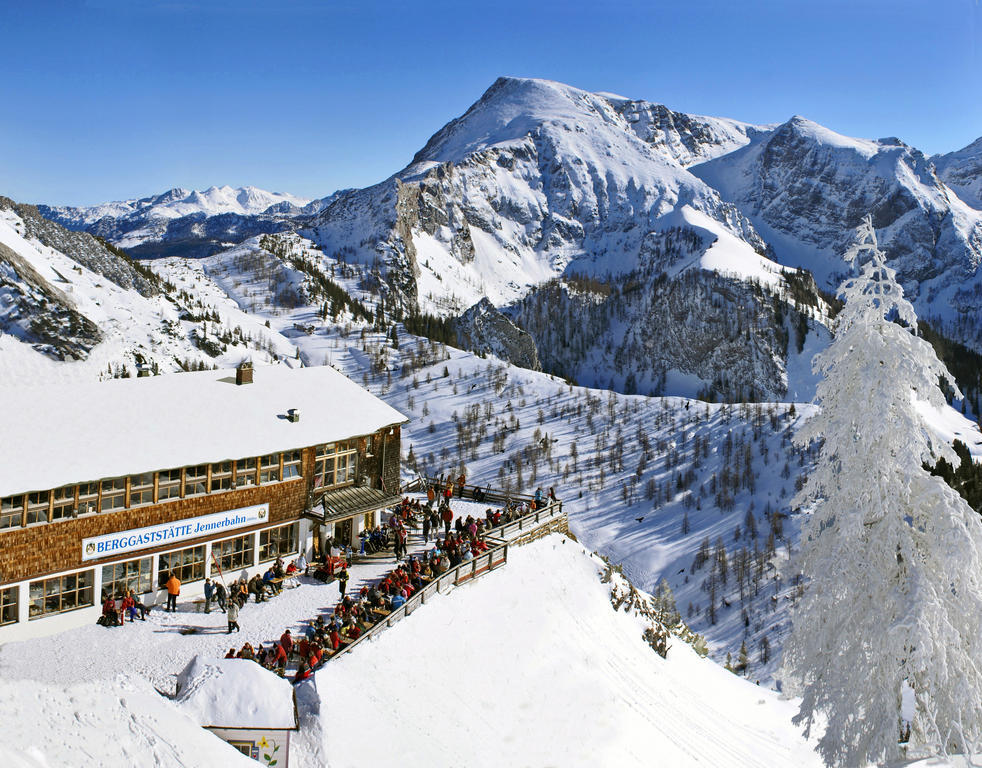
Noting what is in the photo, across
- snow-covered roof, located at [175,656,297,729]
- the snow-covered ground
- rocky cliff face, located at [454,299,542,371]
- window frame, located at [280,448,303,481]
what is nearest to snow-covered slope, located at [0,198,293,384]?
window frame, located at [280,448,303,481]

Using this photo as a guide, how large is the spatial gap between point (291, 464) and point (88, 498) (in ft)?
24.8

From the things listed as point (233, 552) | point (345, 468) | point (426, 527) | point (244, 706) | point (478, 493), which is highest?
point (345, 468)

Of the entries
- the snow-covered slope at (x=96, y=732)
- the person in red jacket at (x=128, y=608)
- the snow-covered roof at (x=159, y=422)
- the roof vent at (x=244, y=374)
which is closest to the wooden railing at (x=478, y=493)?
the snow-covered roof at (x=159, y=422)

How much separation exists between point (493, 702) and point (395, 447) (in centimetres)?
1395

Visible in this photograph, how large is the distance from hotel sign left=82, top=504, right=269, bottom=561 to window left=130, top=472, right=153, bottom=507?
3.02 feet

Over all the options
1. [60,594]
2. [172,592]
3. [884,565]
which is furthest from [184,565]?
[884,565]

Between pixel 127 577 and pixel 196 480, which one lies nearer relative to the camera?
pixel 127 577

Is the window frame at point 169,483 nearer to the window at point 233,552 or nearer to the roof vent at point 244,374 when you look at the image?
the window at point 233,552

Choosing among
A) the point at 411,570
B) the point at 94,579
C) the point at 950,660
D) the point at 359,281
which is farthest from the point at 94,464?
the point at 359,281

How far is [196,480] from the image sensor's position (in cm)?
2559

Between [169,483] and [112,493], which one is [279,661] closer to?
[169,483]

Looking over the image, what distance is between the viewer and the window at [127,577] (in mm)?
23609

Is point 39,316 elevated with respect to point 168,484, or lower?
elevated

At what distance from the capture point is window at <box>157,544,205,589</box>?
24.9 m
